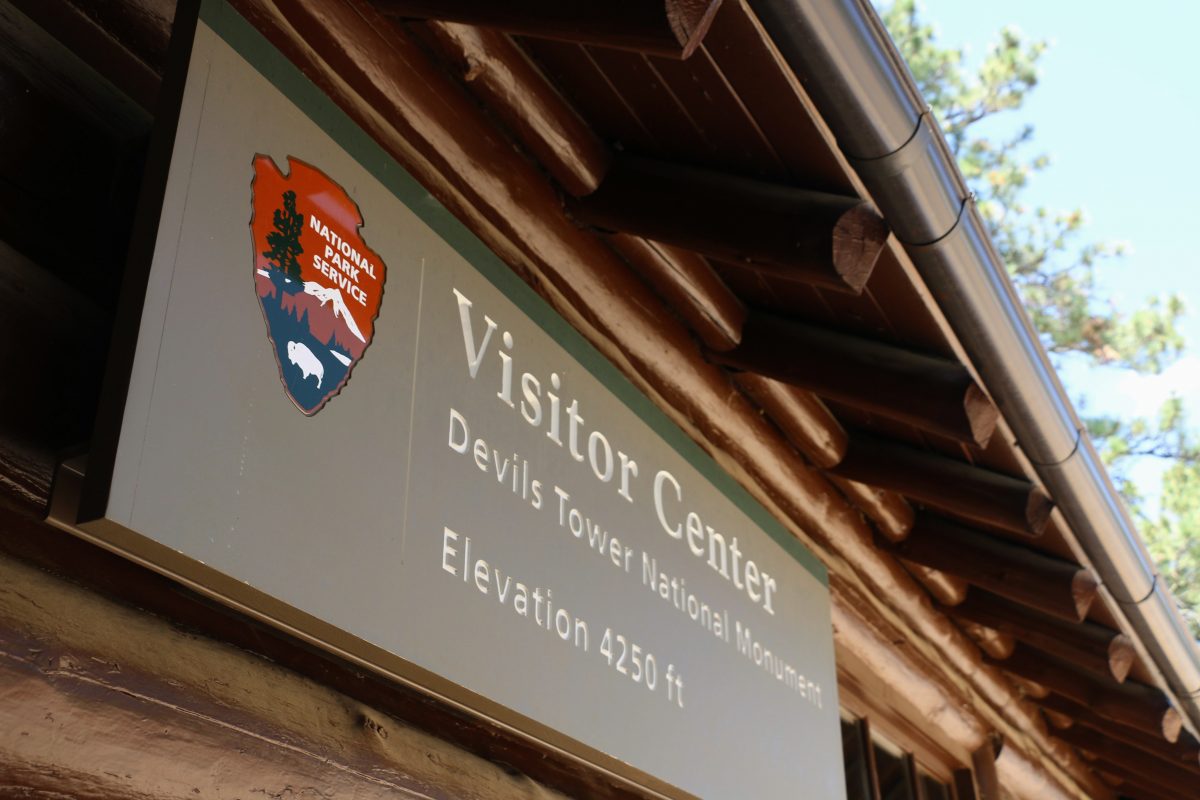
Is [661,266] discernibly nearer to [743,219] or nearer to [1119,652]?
[743,219]

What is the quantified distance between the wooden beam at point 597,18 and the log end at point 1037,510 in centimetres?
183

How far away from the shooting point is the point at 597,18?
6.59 ft

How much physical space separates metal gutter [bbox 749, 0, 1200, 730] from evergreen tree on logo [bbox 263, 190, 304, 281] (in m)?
0.80

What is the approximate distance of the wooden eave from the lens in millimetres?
2295

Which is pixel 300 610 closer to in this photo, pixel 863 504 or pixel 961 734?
pixel 863 504

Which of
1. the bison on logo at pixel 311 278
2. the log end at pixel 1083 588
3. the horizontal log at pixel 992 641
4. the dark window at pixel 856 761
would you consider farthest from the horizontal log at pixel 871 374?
the horizontal log at pixel 992 641

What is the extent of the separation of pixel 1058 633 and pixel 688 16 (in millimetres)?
3086

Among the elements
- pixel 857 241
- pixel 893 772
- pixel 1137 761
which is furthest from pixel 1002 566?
pixel 1137 761

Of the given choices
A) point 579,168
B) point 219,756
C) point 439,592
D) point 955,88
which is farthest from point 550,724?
point 955,88

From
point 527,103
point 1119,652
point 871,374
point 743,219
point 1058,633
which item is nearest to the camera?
point 743,219

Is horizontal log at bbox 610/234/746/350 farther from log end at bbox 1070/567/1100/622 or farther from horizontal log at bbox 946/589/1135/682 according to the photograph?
horizontal log at bbox 946/589/1135/682

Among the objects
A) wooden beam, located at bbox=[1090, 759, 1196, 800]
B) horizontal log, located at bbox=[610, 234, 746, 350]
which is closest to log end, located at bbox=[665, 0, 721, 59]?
horizontal log, located at bbox=[610, 234, 746, 350]

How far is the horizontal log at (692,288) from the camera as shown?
10.5 feet

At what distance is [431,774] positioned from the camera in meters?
2.28
